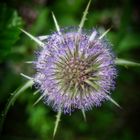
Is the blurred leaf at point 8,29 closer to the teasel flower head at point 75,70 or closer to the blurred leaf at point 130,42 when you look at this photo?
the teasel flower head at point 75,70

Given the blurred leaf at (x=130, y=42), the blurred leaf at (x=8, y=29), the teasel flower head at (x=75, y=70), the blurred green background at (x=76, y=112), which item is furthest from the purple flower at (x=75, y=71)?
the blurred leaf at (x=130, y=42)

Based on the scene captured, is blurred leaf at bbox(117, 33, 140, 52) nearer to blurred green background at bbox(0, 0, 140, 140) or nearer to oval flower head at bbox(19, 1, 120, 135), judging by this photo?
blurred green background at bbox(0, 0, 140, 140)

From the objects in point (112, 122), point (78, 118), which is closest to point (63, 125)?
point (78, 118)

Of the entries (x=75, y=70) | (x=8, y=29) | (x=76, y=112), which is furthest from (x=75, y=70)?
(x=76, y=112)

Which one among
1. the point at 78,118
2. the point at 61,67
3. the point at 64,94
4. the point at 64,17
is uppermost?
the point at 64,17

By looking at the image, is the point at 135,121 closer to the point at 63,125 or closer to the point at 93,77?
the point at 63,125

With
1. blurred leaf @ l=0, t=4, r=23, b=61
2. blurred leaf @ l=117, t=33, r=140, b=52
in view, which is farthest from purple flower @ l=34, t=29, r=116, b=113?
blurred leaf @ l=117, t=33, r=140, b=52

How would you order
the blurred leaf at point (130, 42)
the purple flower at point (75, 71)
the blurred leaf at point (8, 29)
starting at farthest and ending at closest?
the blurred leaf at point (130, 42) → the blurred leaf at point (8, 29) → the purple flower at point (75, 71)
